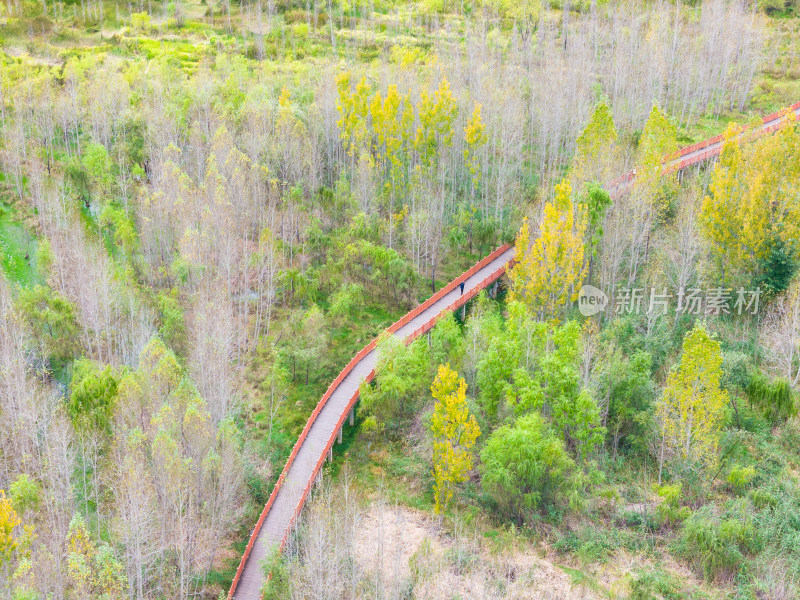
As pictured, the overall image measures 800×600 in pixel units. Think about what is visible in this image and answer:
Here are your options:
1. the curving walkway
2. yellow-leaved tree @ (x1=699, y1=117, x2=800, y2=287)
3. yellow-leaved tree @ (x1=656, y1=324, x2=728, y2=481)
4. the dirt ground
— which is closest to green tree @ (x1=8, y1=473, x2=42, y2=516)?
the curving walkway

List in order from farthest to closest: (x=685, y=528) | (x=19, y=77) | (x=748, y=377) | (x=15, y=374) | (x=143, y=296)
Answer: (x=19, y=77), (x=143, y=296), (x=748, y=377), (x=15, y=374), (x=685, y=528)

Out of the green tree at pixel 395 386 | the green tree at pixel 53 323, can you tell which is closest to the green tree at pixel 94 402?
the green tree at pixel 53 323

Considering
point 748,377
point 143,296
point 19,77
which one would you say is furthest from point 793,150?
point 19,77

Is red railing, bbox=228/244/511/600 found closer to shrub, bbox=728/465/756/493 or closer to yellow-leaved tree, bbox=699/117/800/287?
yellow-leaved tree, bbox=699/117/800/287

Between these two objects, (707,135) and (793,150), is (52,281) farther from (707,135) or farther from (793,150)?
(707,135)

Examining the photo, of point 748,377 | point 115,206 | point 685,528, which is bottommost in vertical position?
point 685,528

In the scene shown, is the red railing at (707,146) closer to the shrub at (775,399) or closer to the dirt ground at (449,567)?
the shrub at (775,399)
